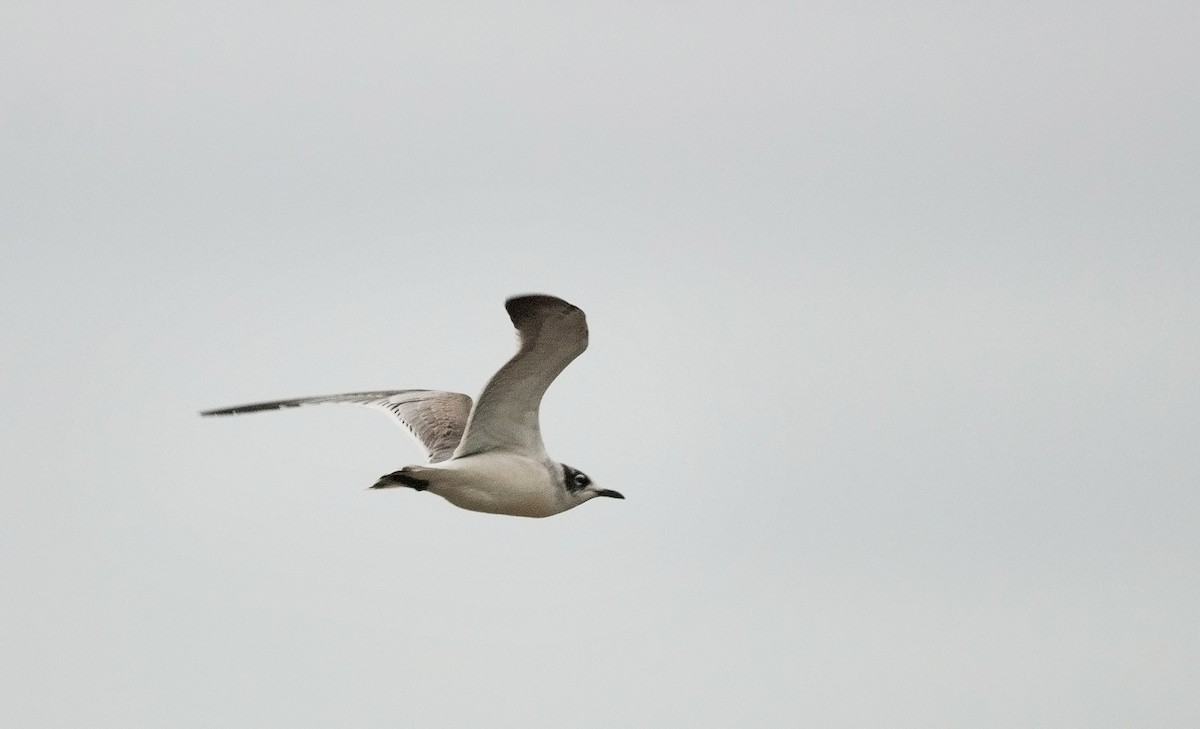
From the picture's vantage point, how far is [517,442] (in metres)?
18.4

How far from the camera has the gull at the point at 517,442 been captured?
1683 cm

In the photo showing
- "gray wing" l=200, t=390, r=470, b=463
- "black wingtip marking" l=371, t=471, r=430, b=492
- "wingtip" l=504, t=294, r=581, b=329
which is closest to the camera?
"wingtip" l=504, t=294, r=581, b=329

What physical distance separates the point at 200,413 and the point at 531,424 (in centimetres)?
336

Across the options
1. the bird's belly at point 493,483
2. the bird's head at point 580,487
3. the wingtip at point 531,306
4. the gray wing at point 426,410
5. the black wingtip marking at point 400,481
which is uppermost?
the gray wing at point 426,410

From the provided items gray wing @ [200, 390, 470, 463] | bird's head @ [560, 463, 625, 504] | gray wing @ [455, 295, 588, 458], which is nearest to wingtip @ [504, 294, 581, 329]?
gray wing @ [455, 295, 588, 458]

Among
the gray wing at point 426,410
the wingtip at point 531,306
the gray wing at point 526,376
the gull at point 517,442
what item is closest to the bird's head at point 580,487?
the gull at point 517,442

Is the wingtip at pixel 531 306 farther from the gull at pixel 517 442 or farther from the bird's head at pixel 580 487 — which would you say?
the bird's head at pixel 580 487

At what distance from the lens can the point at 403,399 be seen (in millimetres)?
21500

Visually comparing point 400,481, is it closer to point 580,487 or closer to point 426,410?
point 580,487

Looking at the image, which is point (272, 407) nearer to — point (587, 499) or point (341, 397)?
point (341, 397)

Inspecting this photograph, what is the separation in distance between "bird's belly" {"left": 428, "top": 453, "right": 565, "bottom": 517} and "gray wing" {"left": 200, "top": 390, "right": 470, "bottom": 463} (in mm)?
1640

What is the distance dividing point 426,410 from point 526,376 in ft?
12.7

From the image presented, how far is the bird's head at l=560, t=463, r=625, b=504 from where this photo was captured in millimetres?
19125

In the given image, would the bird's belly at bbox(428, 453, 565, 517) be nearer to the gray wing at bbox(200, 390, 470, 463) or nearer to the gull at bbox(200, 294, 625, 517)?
the gull at bbox(200, 294, 625, 517)
